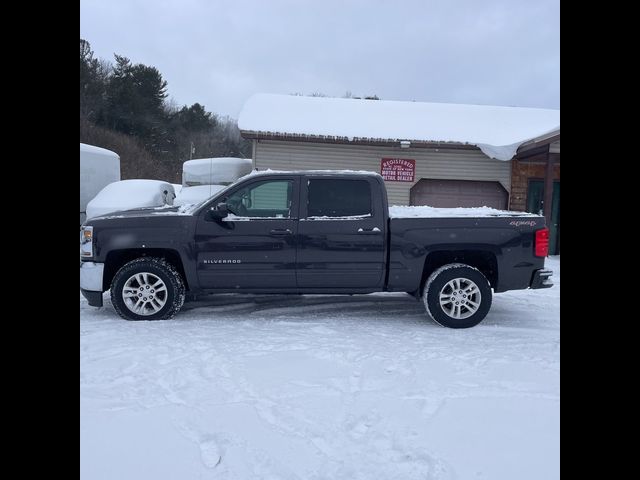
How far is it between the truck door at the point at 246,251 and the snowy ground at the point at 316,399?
0.49 meters

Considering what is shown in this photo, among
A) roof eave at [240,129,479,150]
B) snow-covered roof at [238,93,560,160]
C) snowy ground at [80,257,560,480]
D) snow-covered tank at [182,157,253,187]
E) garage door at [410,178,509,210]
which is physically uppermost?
snow-covered roof at [238,93,560,160]

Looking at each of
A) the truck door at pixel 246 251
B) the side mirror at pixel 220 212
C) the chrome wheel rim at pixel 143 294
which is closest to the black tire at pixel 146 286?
the chrome wheel rim at pixel 143 294

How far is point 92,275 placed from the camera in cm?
532

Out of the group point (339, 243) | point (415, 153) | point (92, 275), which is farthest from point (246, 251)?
point (415, 153)

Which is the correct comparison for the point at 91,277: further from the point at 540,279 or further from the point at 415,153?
the point at 415,153

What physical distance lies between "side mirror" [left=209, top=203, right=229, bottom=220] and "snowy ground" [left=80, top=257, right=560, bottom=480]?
1.18 metres

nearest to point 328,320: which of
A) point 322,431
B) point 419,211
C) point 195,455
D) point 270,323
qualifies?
point 270,323

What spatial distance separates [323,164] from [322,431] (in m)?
10.6

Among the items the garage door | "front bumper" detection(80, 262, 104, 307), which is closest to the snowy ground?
"front bumper" detection(80, 262, 104, 307)

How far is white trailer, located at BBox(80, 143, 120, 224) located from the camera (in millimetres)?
12367

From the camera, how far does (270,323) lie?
5.34 m

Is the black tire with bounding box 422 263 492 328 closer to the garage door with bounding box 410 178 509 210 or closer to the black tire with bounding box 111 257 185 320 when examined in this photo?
the black tire with bounding box 111 257 185 320

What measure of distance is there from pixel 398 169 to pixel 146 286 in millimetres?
9194

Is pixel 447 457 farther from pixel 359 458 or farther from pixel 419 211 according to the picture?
pixel 419 211
